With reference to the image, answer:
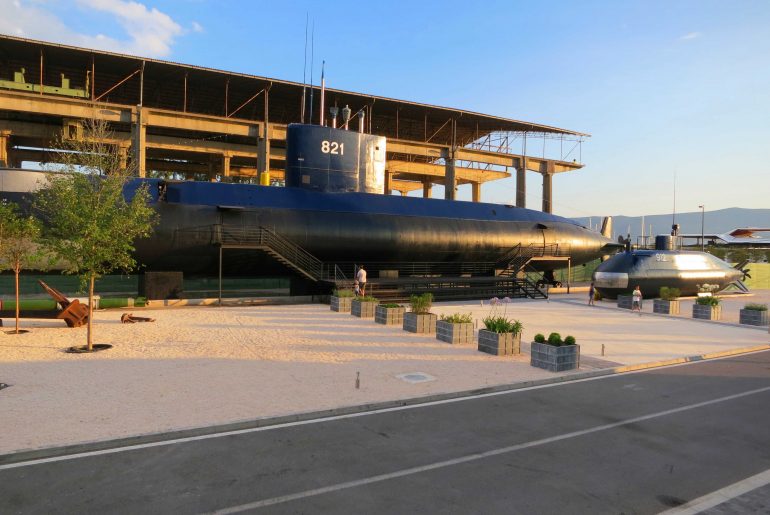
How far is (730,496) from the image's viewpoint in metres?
5.96

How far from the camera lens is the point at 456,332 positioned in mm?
15352

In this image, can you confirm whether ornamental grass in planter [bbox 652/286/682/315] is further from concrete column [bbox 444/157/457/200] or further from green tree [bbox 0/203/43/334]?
concrete column [bbox 444/157/457/200]

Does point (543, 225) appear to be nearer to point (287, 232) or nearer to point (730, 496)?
point (287, 232)

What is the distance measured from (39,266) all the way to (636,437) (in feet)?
62.0

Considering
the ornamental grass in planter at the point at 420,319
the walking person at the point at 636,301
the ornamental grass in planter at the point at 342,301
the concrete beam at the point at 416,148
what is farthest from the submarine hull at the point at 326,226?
the concrete beam at the point at 416,148

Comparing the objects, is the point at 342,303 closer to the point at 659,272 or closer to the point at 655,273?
the point at 655,273

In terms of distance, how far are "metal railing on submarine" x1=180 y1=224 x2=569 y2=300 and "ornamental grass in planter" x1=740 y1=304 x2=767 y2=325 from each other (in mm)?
10421

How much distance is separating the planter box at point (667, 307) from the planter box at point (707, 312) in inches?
44.7

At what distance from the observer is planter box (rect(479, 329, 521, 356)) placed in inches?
540

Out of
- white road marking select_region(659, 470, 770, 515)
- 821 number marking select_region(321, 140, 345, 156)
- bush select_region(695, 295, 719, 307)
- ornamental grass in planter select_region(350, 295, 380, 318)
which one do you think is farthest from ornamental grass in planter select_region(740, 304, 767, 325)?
821 number marking select_region(321, 140, 345, 156)

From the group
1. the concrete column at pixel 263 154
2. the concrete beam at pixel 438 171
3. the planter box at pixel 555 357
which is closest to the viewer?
the planter box at pixel 555 357

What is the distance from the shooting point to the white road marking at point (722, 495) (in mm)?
5613

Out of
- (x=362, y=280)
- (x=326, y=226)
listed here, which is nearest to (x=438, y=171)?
(x=326, y=226)

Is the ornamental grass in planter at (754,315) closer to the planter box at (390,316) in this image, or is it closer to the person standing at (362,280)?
the planter box at (390,316)
